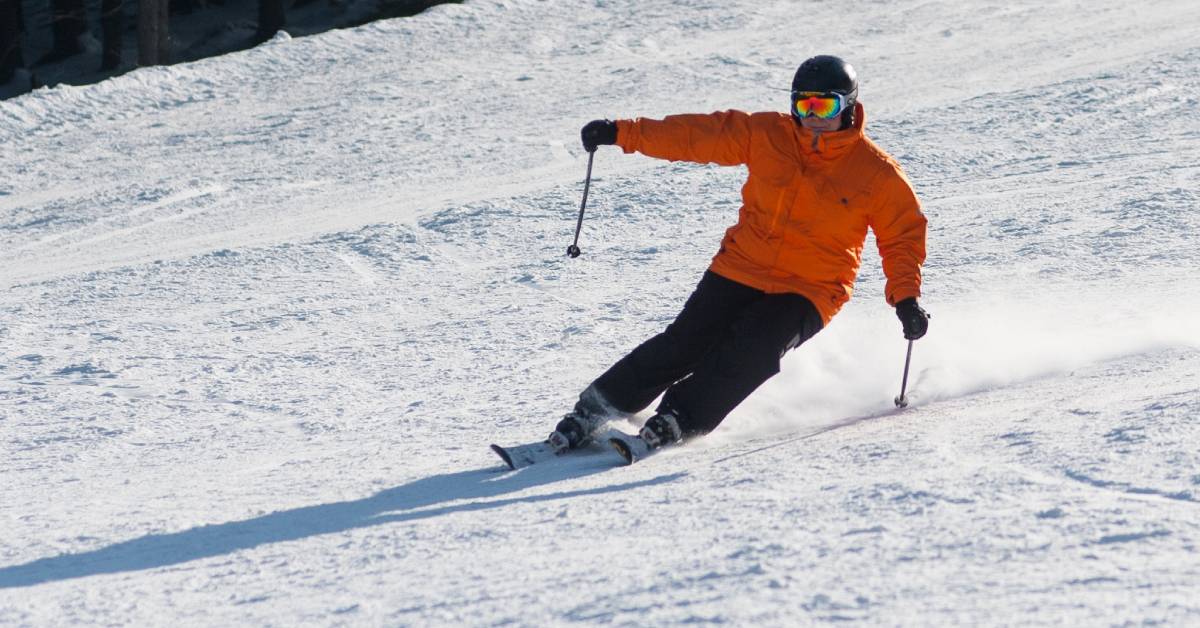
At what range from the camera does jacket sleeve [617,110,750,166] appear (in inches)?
203

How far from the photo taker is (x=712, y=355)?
→ 4.89m

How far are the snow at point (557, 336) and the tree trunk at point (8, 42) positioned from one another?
1098 centimetres

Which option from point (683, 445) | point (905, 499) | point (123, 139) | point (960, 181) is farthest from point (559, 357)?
point (123, 139)

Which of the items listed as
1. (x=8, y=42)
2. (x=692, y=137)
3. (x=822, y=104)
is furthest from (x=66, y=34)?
(x=822, y=104)

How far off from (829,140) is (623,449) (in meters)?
1.28

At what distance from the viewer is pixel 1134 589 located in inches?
118

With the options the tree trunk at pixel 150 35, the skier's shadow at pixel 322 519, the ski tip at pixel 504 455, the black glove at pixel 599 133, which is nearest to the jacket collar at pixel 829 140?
the black glove at pixel 599 133

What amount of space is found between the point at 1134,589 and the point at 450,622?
1.47 meters

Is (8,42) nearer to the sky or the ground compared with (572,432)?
nearer to the sky

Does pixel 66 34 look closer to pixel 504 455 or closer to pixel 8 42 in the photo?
pixel 8 42

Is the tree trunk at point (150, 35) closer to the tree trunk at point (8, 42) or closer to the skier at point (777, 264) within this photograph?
the tree trunk at point (8, 42)

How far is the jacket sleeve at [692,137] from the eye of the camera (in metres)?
5.15

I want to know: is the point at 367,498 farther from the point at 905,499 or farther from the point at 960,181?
the point at 960,181

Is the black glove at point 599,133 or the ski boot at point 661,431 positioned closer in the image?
the ski boot at point 661,431
